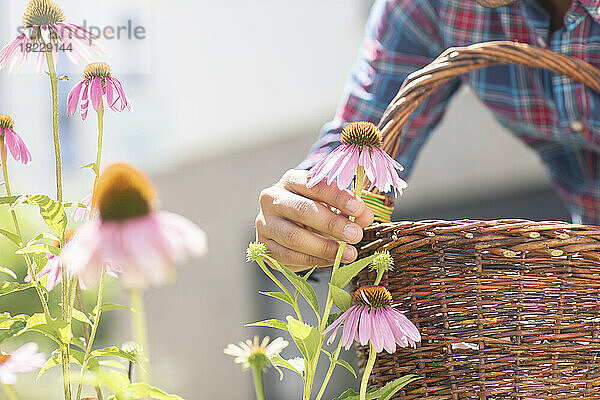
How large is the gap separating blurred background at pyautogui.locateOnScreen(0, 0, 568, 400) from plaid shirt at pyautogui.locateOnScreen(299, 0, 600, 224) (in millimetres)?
2956

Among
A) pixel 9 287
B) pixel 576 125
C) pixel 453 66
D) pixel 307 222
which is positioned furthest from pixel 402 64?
pixel 9 287

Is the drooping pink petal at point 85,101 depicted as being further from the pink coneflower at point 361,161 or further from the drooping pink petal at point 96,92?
the pink coneflower at point 361,161

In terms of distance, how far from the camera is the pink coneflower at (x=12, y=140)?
1.73 feet

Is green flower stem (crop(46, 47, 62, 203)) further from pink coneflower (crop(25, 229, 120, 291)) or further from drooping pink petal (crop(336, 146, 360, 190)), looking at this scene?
drooping pink petal (crop(336, 146, 360, 190))

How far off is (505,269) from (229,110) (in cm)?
504

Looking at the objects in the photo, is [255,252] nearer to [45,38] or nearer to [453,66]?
[45,38]

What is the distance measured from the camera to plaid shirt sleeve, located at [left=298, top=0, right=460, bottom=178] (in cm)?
126

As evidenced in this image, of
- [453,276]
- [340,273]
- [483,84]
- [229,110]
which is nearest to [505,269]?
[453,276]

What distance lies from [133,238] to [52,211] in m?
0.20

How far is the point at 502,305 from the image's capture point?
2.05ft

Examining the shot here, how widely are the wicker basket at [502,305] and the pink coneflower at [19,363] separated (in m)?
0.33

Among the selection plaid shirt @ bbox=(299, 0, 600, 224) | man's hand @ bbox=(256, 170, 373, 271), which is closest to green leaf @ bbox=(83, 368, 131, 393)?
man's hand @ bbox=(256, 170, 373, 271)

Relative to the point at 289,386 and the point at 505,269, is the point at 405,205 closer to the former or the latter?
the point at 289,386

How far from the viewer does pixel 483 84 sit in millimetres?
1281
